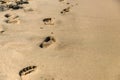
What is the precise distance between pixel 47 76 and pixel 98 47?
45.1 inches

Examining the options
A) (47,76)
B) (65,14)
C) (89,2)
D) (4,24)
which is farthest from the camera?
(89,2)

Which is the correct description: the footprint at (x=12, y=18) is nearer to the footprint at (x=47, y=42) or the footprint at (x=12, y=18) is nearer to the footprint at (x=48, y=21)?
the footprint at (x=48, y=21)

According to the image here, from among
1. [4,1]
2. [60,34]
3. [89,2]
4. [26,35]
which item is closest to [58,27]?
[60,34]

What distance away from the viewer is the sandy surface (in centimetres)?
406

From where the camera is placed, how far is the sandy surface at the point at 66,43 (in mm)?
4062

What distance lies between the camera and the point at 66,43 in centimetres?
488

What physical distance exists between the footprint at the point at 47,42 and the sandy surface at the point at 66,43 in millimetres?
59

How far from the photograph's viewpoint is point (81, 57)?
14.5 feet

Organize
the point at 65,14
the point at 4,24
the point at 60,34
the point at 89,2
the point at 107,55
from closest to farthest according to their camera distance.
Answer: the point at 107,55 → the point at 60,34 → the point at 4,24 → the point at 65,14 → the point at 89,2

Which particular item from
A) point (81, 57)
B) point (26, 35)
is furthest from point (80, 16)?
point (81, 57)

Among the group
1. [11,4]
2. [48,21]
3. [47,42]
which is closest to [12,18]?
[48,21]

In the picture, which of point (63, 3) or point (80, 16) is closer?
point (80, 16)

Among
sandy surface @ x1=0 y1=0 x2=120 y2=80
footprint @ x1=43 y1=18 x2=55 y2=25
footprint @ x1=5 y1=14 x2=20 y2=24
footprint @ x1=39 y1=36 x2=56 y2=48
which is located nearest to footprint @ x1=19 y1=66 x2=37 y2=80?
sandy surface @ x1=0 y1=0 x2=120 y2=80

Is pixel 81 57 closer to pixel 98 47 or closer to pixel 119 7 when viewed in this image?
pixel 98 47
